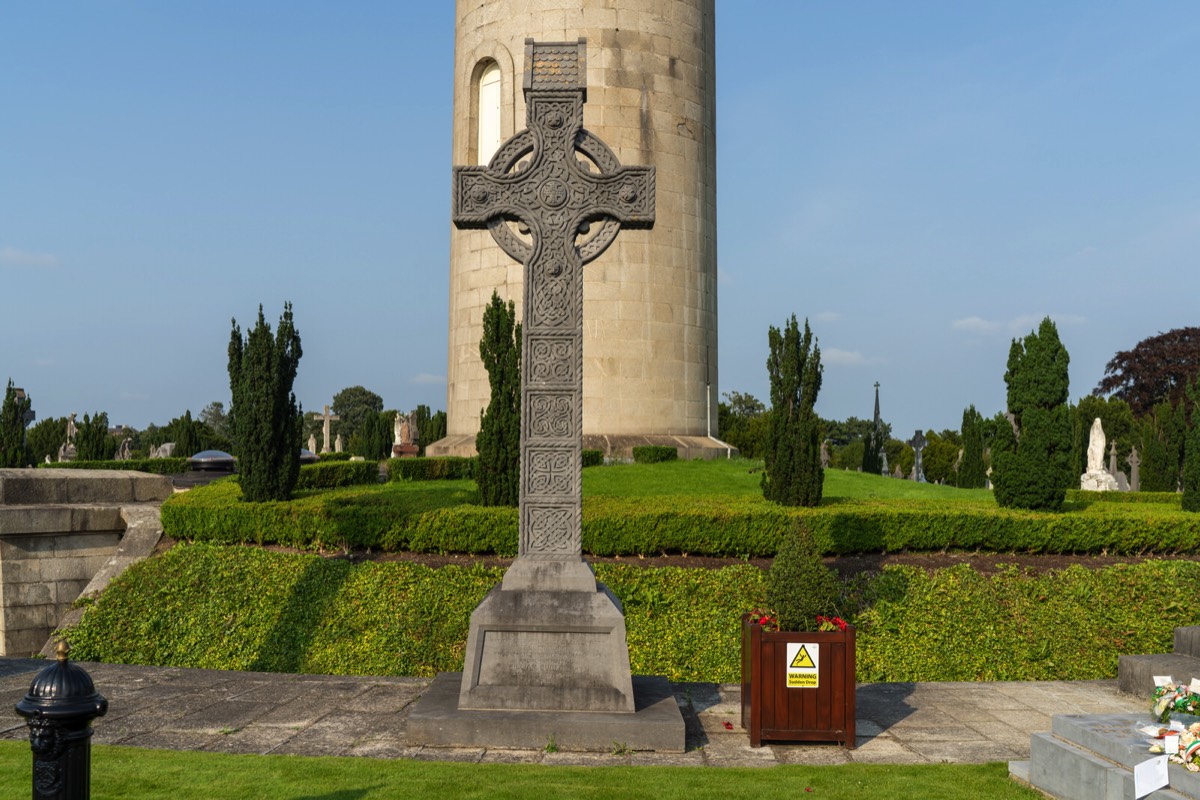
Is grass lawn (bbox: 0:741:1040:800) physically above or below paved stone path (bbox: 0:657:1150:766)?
above

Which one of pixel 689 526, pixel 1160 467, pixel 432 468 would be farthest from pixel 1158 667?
pixel 1160 467

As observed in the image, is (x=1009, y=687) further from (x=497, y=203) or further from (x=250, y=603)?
(x=250, y=603)

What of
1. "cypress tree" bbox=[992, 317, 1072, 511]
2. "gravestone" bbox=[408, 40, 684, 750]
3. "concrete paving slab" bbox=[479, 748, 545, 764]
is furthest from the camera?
"cypress tree" bbox=[992, 317, 1072, 511]

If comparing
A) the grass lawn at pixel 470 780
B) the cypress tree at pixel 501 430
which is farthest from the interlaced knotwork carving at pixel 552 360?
the cypress tree at pixel 501 430

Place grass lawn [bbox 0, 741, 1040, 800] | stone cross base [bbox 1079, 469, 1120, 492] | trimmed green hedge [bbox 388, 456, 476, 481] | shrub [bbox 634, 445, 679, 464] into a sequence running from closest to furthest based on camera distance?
grass lawn [bbox 0, 741, 1040, 800] → trimmed green hedge [bbox 388, 456, 476, 481] → shrub [bbox 634, 445, 679, 464] → stone cross base [bbox 1079, 469, 1120, 492]

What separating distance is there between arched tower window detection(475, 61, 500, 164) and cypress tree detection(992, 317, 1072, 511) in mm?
15600

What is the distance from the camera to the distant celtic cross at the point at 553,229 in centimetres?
845

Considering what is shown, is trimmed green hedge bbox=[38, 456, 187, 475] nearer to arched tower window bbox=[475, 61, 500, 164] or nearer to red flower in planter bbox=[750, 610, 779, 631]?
arched tower window bbox=[475, 61, 500, 164]

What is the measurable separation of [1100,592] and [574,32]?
1910cm

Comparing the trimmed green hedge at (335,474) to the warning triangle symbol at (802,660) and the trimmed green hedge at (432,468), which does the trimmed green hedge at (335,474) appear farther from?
the warning triangle symbol at (802,660)

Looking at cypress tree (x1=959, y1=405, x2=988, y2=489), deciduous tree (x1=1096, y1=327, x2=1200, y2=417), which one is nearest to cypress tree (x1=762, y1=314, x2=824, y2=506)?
cypress tree (x1=959, y1=405, x2=988, y2=489)

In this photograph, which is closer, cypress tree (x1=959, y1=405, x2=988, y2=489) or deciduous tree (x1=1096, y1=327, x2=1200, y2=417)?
cypress tree (x1=959, y1=405, x2=988, y2=489)

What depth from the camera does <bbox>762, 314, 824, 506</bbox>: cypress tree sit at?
691 inches

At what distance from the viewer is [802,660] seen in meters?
7.91
